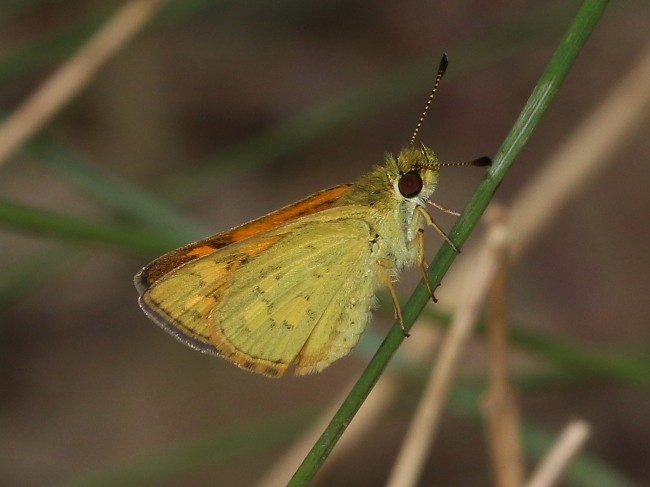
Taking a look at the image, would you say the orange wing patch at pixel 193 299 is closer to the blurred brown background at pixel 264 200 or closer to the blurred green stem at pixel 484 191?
the blurred green stem at pixel 484 191

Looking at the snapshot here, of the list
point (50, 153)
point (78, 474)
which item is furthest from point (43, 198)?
point (50, 153)

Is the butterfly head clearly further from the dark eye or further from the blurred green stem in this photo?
the blurred green stem

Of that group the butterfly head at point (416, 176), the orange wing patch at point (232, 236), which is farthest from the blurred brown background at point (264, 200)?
the butterfly head at point (416, 176)

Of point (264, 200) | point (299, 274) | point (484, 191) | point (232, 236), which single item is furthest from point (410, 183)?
point (264, 200)

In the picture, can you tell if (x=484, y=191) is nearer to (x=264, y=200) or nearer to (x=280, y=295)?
(x=280, y=295)

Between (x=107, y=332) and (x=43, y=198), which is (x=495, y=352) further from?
(x=43, y=198)

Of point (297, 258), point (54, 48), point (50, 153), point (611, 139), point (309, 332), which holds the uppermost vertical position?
point (54, 48)

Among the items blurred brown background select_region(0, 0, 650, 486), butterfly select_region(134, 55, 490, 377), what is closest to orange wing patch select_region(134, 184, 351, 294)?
butterfly select_region(134, 55, 490, 377)
